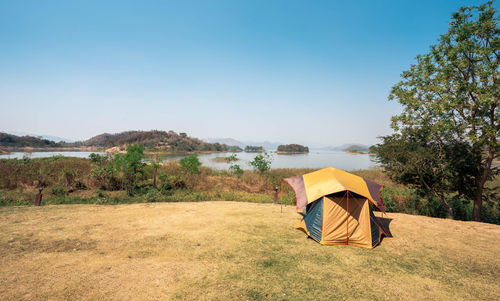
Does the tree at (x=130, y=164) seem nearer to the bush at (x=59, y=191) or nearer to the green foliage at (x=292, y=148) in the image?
the bush at (x=59, y=191)

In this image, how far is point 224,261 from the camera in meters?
4.94

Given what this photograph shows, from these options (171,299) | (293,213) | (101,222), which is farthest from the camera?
(293,213)

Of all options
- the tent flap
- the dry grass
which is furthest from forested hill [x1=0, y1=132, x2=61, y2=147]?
the tent flap

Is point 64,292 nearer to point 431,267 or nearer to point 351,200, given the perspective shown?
point 351,200

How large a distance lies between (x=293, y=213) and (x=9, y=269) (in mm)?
8360

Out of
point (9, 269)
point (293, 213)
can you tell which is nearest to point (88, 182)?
point (9, 269)

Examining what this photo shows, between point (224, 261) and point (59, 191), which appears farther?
point (59, 191)

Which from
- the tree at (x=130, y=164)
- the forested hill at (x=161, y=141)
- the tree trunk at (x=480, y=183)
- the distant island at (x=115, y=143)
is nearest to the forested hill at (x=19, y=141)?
the distant island at (x=115, y=143)

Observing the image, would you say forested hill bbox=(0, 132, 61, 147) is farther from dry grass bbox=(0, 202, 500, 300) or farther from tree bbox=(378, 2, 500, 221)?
tree bbox=(378, 2, 500, 221)

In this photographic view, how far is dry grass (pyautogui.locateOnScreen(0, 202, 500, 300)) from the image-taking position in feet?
12.7

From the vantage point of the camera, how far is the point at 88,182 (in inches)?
515

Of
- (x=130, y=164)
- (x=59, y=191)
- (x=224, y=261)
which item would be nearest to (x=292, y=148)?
(x=130, y=164)

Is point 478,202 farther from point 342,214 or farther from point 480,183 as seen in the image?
point 342,214

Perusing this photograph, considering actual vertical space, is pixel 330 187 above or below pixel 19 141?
below
